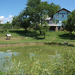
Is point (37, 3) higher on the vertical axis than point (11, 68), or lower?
higher

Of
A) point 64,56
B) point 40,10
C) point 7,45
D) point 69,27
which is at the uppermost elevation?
point 40,10

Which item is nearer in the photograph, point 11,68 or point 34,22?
point 11,68

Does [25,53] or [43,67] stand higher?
[43,67]

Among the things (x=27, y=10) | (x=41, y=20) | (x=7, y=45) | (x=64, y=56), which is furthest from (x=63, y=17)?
(x=64, y=56)

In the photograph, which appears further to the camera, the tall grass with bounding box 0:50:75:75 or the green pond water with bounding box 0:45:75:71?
the green pond water with bounding box 0:45:75:71

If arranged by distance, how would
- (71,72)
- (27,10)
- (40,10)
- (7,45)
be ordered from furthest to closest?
1. (27,10)
2. (40,10)
3. (7,45)
4. (71,72)

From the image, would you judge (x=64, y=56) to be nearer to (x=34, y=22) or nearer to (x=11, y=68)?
(x=11, y=68)

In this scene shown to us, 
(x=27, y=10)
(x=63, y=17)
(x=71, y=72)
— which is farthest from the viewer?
(x=63, y=17)

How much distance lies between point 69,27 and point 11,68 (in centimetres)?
2832

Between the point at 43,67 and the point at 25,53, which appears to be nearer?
the point at 43,67

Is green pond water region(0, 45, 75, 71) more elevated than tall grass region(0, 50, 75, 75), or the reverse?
tall grass region(0, 50, 75, 75)

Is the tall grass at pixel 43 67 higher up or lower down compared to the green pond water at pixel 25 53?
higher up

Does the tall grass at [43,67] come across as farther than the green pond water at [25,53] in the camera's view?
No

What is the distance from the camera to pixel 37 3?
3450 centimetres
